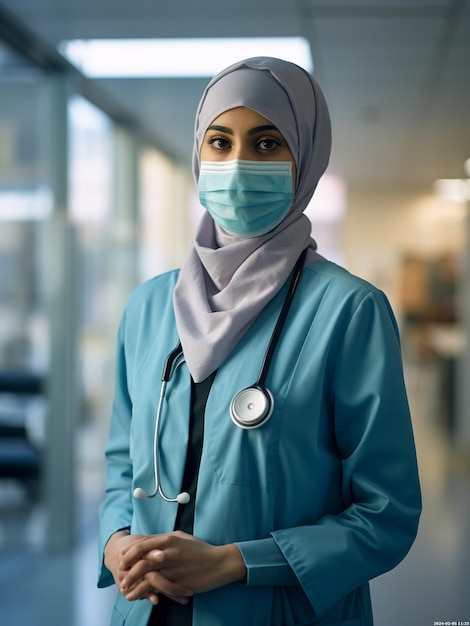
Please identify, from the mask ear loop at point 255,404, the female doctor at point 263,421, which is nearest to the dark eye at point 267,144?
the female doctor at point 263,421

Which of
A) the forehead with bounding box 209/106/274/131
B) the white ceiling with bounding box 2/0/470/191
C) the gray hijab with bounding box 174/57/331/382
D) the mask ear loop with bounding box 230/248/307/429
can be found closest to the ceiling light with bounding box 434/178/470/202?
the white ceiling with bounding box 2/0/470/191

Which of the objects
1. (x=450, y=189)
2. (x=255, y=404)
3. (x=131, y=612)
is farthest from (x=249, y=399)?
(x=450, y=189)

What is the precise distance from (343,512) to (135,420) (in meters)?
0.36

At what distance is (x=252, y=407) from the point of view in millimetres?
1071

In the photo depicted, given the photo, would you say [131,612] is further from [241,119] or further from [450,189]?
[450,189]

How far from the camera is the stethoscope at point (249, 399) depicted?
107cm

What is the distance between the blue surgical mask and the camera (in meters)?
1.21

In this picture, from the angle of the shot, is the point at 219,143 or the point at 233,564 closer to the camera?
the point at 233,564

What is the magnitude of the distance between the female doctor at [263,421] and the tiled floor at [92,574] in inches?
83.8

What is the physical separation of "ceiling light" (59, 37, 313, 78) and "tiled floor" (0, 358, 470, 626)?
240 cm

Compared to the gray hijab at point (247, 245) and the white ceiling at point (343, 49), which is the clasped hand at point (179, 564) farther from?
the white ceiling at point (343, 49)

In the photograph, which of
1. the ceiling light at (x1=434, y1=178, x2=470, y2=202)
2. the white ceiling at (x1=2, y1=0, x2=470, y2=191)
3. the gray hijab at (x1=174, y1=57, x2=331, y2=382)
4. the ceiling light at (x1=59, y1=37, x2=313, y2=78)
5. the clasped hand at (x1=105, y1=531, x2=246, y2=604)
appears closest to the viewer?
the clasped hand at (x1=105, y1=531, x2=246, y2=604)

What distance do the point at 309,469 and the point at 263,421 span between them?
114mm

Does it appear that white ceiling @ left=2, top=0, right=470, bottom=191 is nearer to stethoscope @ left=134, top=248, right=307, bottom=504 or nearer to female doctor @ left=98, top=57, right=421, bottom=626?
female doctor @ left=98, top=57, right=421, bottom=626
